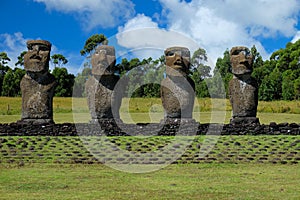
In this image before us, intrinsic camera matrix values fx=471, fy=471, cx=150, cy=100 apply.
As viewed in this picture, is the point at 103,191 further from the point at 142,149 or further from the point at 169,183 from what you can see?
the point at 142,149

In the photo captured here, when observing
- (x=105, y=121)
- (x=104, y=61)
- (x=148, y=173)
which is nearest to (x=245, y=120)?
(x=105, y=121)

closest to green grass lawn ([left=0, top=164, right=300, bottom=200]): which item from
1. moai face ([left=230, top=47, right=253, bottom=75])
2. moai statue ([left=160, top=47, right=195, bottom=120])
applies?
moai statue ([left=160, top=47, right=195, bottom=120])

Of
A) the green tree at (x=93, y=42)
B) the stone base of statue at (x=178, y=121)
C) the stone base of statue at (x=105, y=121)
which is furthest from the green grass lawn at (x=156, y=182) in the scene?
the green tree at (x=93, y=42)

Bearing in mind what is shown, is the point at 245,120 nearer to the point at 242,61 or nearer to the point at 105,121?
the point at 242,61

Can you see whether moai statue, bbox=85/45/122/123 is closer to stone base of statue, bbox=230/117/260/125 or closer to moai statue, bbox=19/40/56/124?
moai statue, bbox=19/40/56/124

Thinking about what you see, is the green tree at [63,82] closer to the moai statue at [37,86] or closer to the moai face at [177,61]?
the moai statue at [37,86]

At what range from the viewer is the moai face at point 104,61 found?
16.8m

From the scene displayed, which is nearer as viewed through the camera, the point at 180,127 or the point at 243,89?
the point at 180,127

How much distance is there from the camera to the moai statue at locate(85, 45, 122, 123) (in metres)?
16.9

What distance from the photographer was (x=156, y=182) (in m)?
9.17

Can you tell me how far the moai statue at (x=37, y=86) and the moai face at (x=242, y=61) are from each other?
22.1ft

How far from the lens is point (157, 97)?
33375mm

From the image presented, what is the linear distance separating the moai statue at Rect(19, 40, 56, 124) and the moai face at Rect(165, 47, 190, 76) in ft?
14.1

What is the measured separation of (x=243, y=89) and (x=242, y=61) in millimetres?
1024
